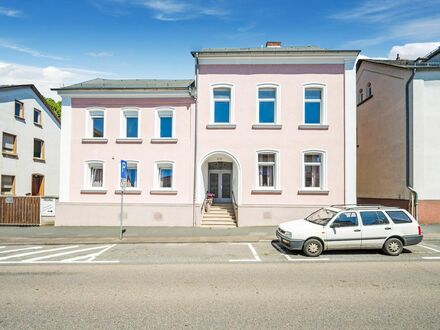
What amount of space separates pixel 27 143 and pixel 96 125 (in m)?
10.7

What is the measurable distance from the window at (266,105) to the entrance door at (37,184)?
20.3 metres

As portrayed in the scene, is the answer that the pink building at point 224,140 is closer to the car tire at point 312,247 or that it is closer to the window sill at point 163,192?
the window sill at point 163,192

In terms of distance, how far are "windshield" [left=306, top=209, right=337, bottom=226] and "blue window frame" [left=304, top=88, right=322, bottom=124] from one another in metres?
6.75

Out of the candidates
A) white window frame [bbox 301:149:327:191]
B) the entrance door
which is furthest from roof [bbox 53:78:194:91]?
the entrance door

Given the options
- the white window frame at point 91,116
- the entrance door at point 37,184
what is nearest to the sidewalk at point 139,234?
the white window frame at point 91,116

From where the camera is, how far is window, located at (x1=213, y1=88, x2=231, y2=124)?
16.0 meters

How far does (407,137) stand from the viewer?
15.2 m

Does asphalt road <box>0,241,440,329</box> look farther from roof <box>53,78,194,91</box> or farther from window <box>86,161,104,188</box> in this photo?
roof <box>53,78,194,91</box>

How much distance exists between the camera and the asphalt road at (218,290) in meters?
4.71

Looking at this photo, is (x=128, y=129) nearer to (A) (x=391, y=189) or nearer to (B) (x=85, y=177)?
(B) (x=85, y=177)

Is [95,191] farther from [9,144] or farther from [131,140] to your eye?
[9,144]

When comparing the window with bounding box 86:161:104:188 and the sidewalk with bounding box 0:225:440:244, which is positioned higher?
the window with bounding box 86:161:104:188

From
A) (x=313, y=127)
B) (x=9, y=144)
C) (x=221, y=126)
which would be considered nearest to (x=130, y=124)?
(x=221, y=126)

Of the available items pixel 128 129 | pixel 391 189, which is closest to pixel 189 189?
pixel 128 129
